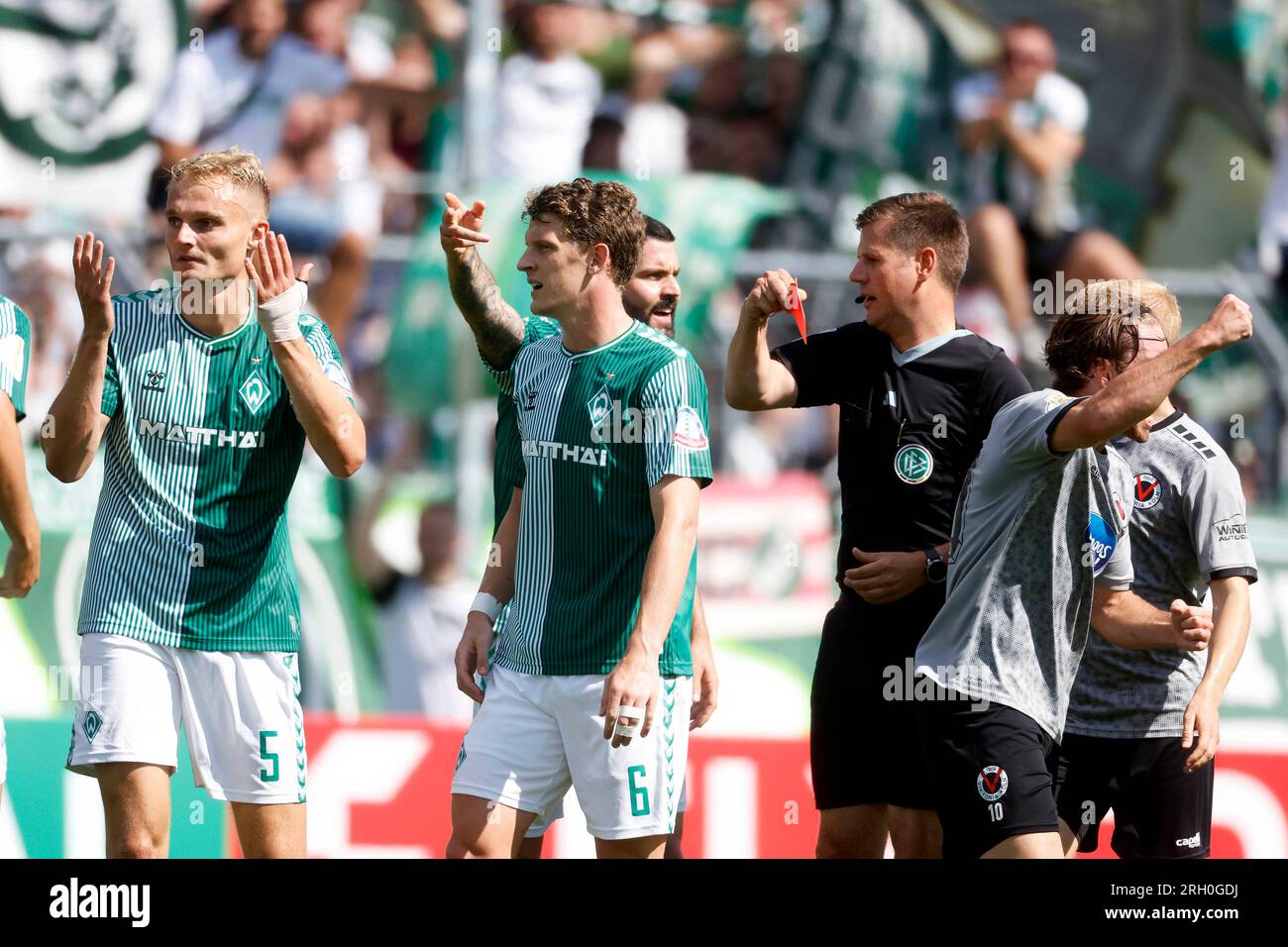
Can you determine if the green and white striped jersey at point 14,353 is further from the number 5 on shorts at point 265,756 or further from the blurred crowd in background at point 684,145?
the blurred crowd in background at point 684,145

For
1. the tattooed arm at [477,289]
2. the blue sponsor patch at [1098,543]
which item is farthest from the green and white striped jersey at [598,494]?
the blue sponsor patch at [1098,543]

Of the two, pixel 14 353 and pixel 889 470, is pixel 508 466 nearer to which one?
pixel 889 470

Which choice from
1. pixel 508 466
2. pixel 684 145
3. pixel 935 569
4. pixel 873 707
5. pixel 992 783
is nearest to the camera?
pixel 992 783

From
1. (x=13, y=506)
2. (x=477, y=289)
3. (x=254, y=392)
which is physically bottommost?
(x=13, y=506)

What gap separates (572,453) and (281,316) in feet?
2.86

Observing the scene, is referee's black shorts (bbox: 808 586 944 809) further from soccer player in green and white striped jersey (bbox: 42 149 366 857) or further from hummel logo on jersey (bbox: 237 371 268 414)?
hummel logo on jersey (bbox: 237 371 268 414)

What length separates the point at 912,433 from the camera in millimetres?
5090

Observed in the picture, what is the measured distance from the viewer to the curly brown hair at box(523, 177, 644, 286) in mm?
4840

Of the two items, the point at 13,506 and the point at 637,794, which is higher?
the point at 13,506

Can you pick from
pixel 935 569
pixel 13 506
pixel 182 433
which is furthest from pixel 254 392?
pixel 935 569

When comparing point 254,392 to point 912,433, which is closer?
point 254,392

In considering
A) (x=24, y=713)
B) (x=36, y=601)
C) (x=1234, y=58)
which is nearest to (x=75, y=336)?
(x=36, y=601)
